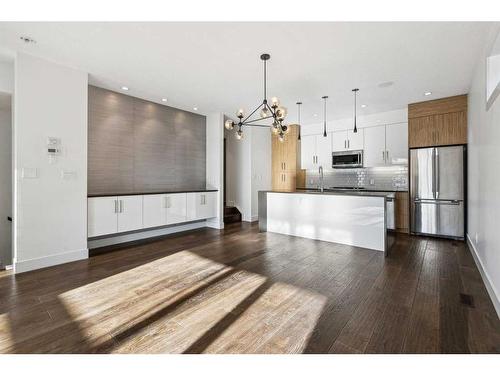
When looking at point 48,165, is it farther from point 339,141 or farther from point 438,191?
point 438,191

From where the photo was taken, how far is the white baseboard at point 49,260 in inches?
120

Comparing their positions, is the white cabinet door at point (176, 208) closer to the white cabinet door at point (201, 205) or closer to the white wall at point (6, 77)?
the white cabinet door at point (201, 205)

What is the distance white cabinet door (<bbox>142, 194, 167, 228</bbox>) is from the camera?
14.5ft

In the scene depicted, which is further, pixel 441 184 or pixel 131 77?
pixel 441 184

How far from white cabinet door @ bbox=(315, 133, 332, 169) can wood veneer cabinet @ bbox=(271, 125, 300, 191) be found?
1.94 feet

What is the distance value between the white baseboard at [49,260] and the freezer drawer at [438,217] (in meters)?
5.94

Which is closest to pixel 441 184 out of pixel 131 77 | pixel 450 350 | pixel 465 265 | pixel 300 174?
pixel 465 265

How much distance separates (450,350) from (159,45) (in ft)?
12.5

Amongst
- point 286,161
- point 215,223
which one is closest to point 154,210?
point 215,223

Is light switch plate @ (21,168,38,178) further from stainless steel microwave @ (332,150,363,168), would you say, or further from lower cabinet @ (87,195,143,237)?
stainless steel microwave @ (332,150,363,168)

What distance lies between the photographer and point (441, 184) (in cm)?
464

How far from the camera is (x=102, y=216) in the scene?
151 inches
